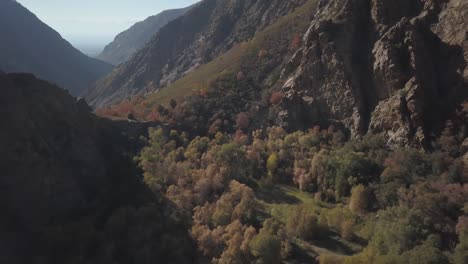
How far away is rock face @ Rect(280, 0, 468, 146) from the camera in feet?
257

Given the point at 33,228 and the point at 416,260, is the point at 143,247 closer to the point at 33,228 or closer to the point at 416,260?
the point at 33,228

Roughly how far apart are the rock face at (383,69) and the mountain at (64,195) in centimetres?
4079

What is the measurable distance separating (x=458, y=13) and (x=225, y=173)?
50197 mm

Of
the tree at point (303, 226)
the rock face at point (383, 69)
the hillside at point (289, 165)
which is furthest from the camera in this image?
the rock face at point (383, 69)

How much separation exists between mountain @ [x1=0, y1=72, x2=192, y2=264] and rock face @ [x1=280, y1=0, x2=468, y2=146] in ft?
134

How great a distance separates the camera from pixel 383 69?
280 feet

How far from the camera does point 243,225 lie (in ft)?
223

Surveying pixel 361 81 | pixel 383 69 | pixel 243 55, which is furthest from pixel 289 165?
pixel 243 55

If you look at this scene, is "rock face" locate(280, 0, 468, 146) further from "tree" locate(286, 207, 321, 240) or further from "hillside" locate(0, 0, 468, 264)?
"tree" locate(286, 207, 321, 240)

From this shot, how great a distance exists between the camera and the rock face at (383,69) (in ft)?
257

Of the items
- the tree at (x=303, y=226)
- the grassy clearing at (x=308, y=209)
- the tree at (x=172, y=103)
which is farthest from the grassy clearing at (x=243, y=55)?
the tree at (x=303, y=226)

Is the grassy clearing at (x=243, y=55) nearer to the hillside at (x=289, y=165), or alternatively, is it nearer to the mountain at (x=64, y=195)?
the hillside at (x=289, y=165)

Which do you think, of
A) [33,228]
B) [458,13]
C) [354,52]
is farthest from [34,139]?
[458,13]

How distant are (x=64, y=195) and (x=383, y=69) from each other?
5967 centimetres
